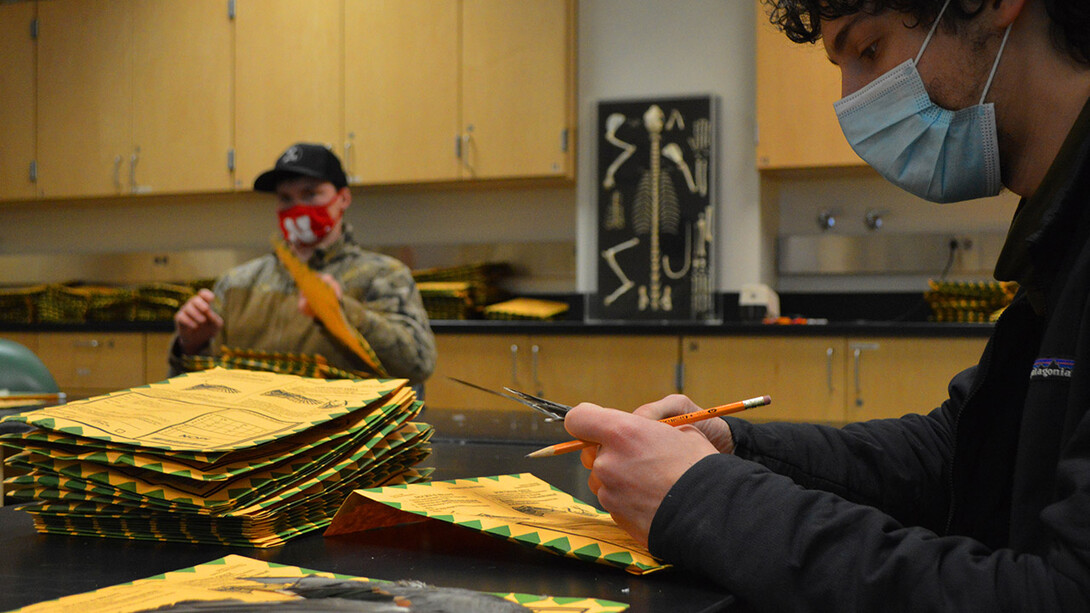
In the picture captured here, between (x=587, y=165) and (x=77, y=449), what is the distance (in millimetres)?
3521

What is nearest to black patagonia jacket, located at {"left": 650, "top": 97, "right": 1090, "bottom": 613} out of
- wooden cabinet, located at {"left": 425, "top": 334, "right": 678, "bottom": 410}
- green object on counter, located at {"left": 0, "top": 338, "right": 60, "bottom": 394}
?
green object on counter, located at {"left": 0, "top": 338, "right": 60, "bottom": 394}

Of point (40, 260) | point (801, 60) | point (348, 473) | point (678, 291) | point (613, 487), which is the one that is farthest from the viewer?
point (40, 260)

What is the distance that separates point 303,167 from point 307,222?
0.16 m

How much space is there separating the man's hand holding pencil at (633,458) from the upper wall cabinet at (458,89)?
133 inches

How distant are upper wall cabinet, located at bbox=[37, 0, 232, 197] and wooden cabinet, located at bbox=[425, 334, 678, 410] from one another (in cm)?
161

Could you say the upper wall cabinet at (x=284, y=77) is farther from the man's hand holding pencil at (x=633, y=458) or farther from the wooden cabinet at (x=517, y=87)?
the man's hand holding pencil at (x=633, y=458)

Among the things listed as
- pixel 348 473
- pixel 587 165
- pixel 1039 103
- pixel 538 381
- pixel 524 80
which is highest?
pixel 524 80

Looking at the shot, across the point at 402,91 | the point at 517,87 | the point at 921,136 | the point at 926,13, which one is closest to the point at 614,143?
the point at 517,87

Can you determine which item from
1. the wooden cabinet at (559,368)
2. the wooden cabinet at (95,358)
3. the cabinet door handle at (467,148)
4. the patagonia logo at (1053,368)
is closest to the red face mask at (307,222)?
the wooden cabinet at (559,368)

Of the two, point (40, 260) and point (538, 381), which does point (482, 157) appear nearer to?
point (538, 381)

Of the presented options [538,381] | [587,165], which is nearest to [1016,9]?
[538,381]

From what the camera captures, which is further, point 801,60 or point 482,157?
point 482,157

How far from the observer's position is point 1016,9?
0.79 meters

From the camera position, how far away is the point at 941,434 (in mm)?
1018
